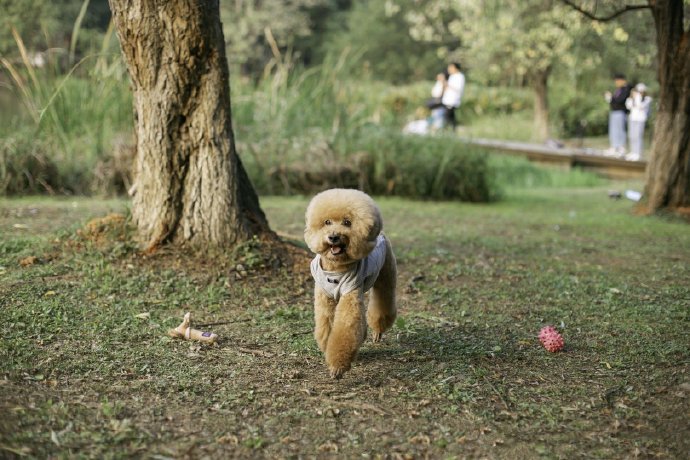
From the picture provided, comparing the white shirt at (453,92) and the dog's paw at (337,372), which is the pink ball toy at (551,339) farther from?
the white shirt at (453,92)

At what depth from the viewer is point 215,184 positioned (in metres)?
5.37

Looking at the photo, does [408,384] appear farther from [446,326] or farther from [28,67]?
[28,67]

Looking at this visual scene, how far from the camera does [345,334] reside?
12.3ft

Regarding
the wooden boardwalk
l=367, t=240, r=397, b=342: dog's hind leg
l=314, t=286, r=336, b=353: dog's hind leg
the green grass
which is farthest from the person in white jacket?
l=314, t=286, r=336, b=353: dog's hind leg

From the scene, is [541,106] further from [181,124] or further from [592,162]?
[181,124]

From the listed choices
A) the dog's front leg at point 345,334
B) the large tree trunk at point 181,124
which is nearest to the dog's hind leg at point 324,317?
the dog's front leg at point 345,334

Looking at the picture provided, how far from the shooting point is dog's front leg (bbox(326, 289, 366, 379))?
3.76 meters

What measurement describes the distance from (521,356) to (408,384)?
33.9 inches

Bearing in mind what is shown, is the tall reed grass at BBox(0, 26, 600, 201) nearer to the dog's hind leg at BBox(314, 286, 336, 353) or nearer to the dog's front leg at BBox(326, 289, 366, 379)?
the dog's hind leg at BBox(314, 286, 336, 353)

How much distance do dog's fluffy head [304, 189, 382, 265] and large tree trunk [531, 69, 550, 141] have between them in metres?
20.9

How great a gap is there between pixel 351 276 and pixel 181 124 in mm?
2202

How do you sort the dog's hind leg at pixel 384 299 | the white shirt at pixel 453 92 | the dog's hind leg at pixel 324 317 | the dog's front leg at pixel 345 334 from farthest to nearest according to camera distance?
the white shirt at pixel 453 92
the dog's hind leg at pixel 384 299
the dog's hind leg at pixel 324 317
the dog's front leg at pixel 345 334

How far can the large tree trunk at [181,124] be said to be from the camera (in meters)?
5.17

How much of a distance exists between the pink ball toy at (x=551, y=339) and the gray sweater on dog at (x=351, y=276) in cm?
117
